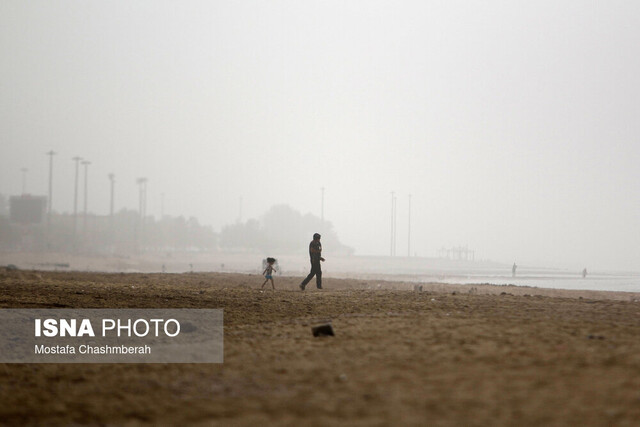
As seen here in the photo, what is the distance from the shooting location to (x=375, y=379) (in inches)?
318

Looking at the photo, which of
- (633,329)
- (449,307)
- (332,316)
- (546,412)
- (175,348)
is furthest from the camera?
(449,307)

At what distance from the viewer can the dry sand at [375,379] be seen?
673cm

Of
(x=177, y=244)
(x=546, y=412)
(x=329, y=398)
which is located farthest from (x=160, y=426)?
(x=177, y=244)

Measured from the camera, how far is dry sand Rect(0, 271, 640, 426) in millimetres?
6730

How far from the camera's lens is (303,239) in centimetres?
18362

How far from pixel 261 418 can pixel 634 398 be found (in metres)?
3.98

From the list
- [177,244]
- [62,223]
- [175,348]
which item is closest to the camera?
[175,348]

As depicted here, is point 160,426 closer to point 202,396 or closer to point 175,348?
point 202,396

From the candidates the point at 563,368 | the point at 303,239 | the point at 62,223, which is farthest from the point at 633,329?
the point at 303,239

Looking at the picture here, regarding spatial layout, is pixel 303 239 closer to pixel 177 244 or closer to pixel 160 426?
pixel 177 244

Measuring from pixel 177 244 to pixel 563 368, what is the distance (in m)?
147

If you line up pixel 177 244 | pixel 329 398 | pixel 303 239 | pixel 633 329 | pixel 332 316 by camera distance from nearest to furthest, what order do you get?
pixel 329 398 < pixel 633 329 < pixel 332 316 < pixel 177 244 < pixel 303 239

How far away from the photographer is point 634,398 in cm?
694

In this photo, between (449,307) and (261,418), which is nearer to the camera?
(261,418)
